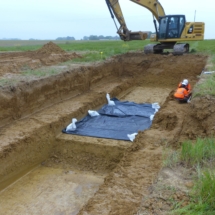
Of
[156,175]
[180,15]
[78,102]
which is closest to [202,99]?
[156,175]

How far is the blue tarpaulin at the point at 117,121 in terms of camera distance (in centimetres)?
707

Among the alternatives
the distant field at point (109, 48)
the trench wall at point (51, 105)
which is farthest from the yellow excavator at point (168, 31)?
the trench wall at point (51, 105)

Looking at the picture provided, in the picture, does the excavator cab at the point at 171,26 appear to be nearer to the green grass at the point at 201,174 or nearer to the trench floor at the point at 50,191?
the trench floor at the point at 50,191

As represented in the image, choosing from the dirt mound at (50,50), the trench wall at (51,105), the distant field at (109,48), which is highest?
the dirt mound at (50,50)

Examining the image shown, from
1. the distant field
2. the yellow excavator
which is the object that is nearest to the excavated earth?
the distant field

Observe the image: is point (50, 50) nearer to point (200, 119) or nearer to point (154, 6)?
point (154, 6)

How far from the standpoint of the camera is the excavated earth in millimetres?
3961

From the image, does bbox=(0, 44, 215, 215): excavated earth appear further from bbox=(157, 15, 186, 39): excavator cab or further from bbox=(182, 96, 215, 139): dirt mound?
bbox=(157, 15, 186, 39): excavator cab

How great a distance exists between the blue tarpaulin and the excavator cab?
688cm

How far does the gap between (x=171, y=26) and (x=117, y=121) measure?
887 centimetres

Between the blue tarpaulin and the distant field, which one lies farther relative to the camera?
the distant field

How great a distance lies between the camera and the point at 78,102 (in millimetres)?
8773

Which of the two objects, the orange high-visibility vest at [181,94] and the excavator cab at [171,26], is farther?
the excavator cab at [171,26]

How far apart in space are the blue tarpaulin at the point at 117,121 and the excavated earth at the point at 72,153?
32 centimetres
